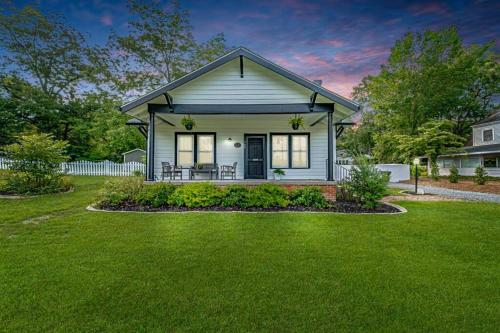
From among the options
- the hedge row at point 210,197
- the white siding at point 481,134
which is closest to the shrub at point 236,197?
the hedge row at point 210,197

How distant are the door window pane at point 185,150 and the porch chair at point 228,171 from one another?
1.69m

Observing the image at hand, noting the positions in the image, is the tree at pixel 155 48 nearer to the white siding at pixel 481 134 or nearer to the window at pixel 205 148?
the window at pixel 205 148

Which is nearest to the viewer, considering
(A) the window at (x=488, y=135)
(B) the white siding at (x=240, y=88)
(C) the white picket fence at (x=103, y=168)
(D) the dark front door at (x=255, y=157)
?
(B) the white siding at (x=240, y=88)

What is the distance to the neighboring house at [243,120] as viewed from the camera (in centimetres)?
972

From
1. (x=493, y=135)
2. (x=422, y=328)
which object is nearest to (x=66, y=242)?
(x=422, y=328)

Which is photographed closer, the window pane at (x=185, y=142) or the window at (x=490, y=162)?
the window pane at (x=185, y=142)

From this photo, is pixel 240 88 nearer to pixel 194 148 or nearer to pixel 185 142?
pixel 194 148

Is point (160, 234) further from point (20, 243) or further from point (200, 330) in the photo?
point (200, 330)

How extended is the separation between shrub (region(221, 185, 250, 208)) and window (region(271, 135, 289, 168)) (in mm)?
4541

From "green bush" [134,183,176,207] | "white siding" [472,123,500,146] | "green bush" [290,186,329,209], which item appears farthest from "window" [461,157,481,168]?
"green bush" [134,183,176,207]

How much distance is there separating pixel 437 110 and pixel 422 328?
107 ft

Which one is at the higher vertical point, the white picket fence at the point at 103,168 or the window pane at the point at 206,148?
the window pane at the point at 206,148

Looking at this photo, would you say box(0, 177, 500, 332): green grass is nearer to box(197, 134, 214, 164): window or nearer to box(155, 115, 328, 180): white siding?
box(155, 115, 328, 180): white siding

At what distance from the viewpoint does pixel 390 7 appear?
13531 mm
